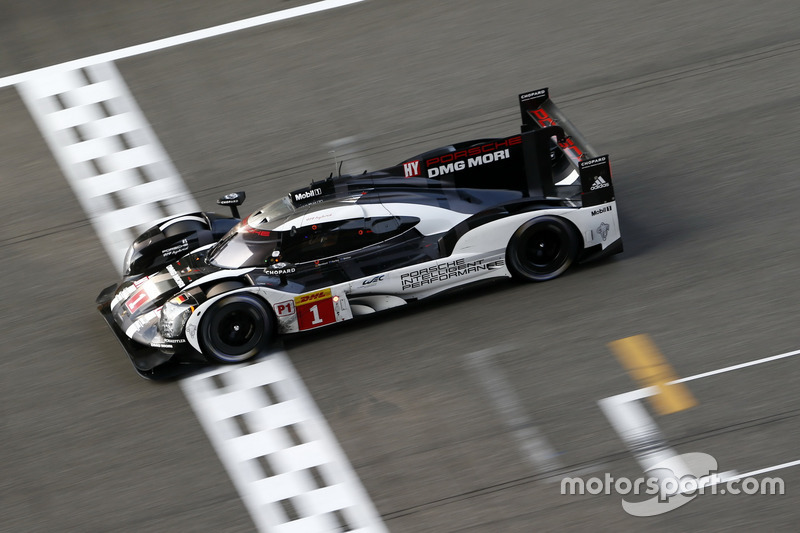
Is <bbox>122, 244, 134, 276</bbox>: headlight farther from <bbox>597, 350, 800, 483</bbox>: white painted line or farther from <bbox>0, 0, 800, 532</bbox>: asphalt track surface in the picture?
<bbox>597, 350, 800, 483</bbox>: white painted line

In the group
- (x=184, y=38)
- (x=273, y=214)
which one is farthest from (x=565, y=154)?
(x=184, y=38)

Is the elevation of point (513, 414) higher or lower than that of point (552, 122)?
lower

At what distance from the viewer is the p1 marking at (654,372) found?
882 cm

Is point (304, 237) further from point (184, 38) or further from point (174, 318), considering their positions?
point (184, 38)

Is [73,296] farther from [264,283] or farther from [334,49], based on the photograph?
[334,49]

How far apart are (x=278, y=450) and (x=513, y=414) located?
6.96ft

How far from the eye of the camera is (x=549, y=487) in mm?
8203

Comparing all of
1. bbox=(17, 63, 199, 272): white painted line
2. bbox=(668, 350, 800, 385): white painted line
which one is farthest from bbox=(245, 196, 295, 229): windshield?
bbox=(668, 350, 800, 385): white painted line

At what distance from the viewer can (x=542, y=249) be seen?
10391 millimetres

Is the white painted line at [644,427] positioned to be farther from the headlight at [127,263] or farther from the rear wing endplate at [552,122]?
the headlight at [127,263]

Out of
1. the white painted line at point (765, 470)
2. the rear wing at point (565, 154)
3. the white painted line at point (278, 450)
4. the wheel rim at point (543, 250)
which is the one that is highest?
the rear wing at point (565, 154)

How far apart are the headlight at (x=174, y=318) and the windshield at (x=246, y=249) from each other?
661mm

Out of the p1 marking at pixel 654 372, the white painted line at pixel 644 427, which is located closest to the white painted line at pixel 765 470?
the white painted line at pixel 644 427

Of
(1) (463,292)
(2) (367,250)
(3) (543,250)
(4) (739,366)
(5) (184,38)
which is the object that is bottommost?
(4) (739,366)
